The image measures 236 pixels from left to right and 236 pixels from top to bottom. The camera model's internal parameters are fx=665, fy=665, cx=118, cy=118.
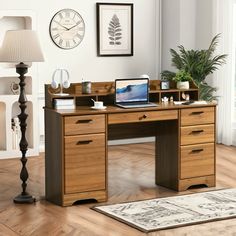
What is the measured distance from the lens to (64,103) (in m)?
5.89

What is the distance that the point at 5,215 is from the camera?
5.47 m

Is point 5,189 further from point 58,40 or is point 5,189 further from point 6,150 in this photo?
point 58,40

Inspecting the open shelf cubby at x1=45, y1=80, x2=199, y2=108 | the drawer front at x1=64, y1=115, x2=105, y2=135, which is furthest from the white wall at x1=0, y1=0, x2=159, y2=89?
the drawer front at x1=64, y1=115, x2=105, y2=135

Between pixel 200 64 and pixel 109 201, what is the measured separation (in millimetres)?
3156

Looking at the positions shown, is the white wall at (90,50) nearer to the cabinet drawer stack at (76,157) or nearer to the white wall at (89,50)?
the white wall at (89,50)

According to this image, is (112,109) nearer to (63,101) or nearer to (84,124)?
(84,124)

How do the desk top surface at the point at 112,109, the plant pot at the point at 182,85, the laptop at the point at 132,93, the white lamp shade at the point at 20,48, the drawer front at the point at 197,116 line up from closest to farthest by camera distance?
the white lamp shade at the point at 20,48 < the desk top surface at the point at 112,109 < the laptop at the point at 132,93 < the drawer front at the point at 197,116 < the plant pot at the point at 182,85

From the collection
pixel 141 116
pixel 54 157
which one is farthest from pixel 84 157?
pixel 141 116

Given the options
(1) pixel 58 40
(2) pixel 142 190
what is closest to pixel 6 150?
(1) pixel 58 40

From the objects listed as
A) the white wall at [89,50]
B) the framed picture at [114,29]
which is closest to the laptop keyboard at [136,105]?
the white wall at [89,50]

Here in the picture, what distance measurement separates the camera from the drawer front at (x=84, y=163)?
571cm

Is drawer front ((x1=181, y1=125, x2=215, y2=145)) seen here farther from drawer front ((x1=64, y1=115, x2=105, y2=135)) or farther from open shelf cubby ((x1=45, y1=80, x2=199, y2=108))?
drawer front ((x1=64, y1=115, x2=105, y2=135))

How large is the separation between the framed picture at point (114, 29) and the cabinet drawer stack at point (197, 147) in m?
2.82

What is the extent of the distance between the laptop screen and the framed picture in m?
2.70
